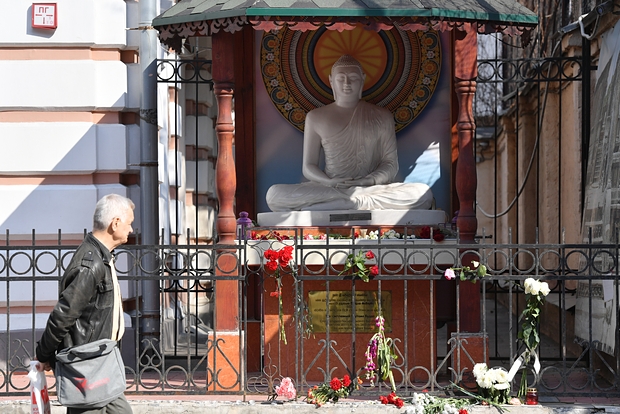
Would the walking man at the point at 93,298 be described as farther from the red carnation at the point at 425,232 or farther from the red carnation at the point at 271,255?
the red carnation at the point at 425,232

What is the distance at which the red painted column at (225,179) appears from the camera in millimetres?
9141

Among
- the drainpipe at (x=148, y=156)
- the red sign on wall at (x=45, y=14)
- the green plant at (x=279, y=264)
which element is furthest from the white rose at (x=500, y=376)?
the red sign on wall at (x=45, y=14)

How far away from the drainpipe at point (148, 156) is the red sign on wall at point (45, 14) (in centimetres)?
89

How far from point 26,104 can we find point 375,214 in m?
3.87

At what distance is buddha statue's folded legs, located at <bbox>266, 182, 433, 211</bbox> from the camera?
10.3m

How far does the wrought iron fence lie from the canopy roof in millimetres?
1851

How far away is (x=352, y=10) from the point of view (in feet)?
28.6

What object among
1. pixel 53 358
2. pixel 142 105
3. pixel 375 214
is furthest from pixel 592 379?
pixel 142 105

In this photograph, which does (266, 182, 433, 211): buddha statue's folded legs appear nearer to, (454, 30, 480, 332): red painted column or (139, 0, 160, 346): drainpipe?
(454, 30, 480, 332): red painted column

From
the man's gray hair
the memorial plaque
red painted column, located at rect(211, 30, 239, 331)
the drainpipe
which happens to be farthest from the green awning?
the man's gray hair

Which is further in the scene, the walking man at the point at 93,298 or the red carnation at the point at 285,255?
the red carnation at the point at 285,255

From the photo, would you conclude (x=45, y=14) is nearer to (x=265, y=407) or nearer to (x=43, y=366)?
(x=265, y=407)

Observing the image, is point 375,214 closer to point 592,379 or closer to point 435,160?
point 435,160

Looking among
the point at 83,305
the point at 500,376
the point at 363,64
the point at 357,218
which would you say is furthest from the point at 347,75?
the point at 83,305
